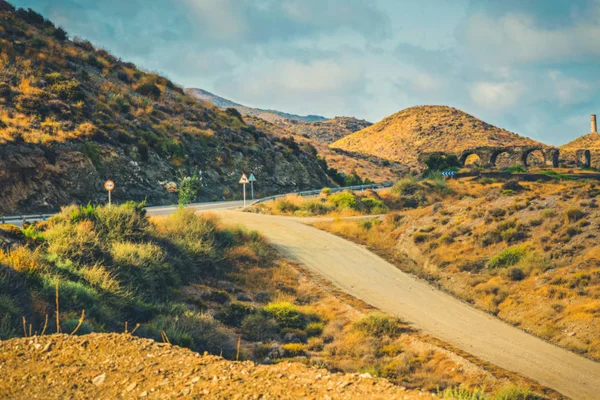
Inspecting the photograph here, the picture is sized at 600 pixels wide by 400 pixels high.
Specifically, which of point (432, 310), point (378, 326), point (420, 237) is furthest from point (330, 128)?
point (378, 326)

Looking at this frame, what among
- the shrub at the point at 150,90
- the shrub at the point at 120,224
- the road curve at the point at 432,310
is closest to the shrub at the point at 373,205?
the road curve at the point at 432,310

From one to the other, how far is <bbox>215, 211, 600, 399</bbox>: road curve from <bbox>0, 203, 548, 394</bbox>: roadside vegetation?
3.24 ft

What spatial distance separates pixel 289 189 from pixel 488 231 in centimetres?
3083

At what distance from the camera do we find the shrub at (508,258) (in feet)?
66.2

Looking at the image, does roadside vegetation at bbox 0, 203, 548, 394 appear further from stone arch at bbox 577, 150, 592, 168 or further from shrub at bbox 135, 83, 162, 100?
stone arch at bbox 577, 150, 592, 168

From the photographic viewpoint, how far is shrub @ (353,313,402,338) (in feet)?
46.0

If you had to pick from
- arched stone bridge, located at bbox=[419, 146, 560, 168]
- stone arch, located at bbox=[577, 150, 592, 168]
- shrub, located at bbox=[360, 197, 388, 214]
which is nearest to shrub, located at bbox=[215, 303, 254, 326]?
shrub, located at bbox=[360, 197, 388, 214]

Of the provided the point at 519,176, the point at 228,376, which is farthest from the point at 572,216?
the point at 519,176

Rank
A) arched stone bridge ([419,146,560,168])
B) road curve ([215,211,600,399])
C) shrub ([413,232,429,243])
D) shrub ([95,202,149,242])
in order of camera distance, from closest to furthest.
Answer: road curve ([215,211,600,399]) < shrub ([95,202,149,242]) < shrub ([413,232,429,243]) < arched stone bridge ([419,146,560,168])

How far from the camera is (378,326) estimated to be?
1423cm

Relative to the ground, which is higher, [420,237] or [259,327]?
[420,237]

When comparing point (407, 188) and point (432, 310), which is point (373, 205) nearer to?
point (407, 188)

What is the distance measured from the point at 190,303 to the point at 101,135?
82.9 ft

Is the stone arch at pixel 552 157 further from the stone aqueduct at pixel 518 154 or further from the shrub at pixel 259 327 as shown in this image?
the shrub at pixel 259 327
